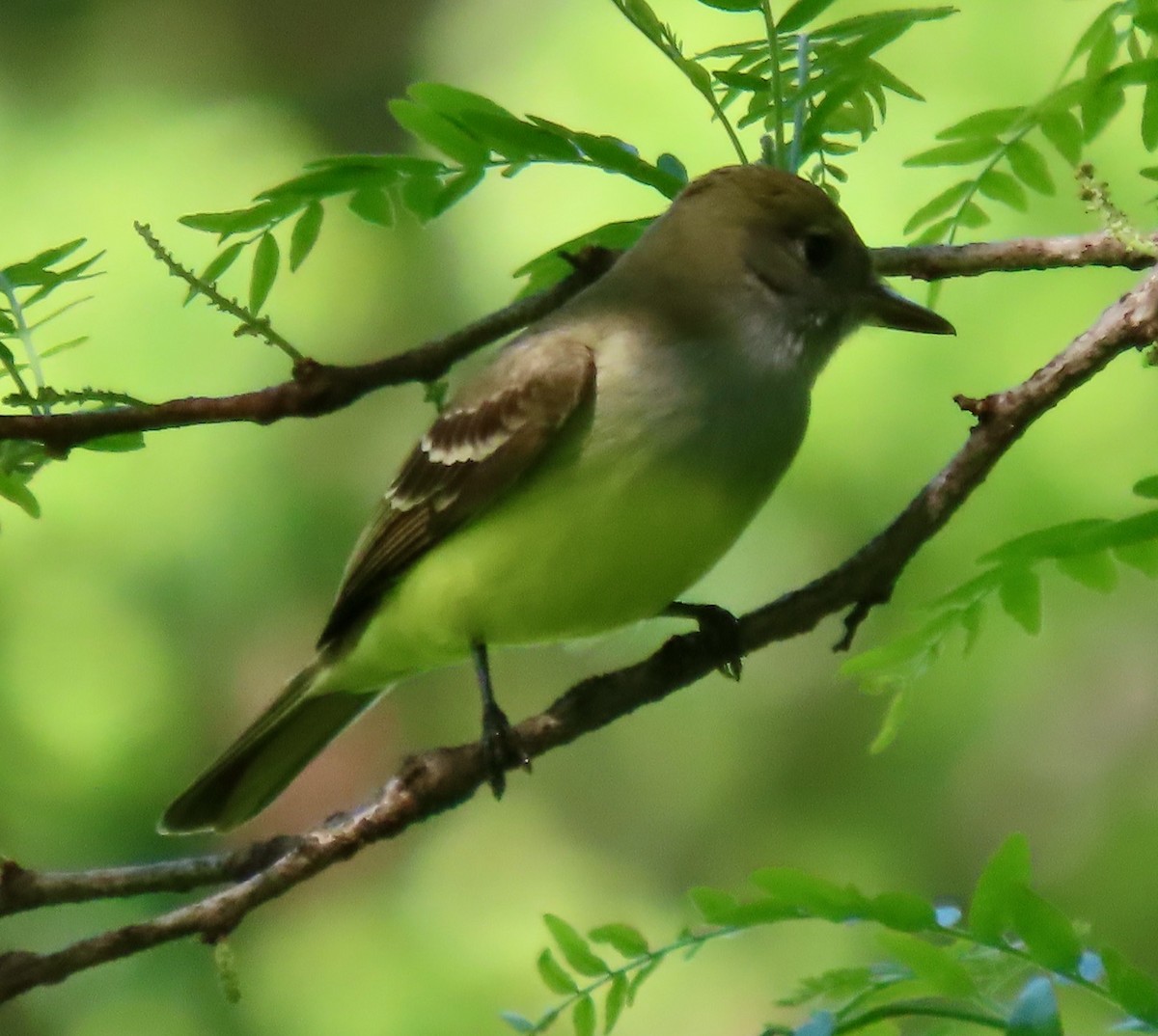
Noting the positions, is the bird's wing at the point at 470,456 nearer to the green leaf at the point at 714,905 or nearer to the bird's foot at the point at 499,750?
the bird's foot at the point at 499,750

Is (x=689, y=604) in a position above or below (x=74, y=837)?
above

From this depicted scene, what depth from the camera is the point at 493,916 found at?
359 cm

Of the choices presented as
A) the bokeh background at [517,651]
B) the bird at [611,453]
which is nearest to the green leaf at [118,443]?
the bird at [611,453]

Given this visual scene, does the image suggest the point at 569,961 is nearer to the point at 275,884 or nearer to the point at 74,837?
the point at 275,884

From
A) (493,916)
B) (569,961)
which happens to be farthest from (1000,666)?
(569,961)

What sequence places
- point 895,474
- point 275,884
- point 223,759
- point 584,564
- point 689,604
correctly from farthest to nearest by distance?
point 895,474, point 223,759, point 689,604, point 584,564, point 275,884

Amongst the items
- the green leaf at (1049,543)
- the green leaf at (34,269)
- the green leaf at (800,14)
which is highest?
the green leaf at (800,14)

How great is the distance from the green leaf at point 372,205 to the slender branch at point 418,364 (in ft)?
0.57

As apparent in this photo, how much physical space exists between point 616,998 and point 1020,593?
0.47 m

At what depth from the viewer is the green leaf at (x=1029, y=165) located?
1.64m

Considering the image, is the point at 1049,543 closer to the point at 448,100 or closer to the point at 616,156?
the point at 616,156

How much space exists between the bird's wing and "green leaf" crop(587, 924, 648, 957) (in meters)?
0.65

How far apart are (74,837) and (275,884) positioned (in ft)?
7.58

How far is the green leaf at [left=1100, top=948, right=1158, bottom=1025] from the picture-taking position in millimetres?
1008
